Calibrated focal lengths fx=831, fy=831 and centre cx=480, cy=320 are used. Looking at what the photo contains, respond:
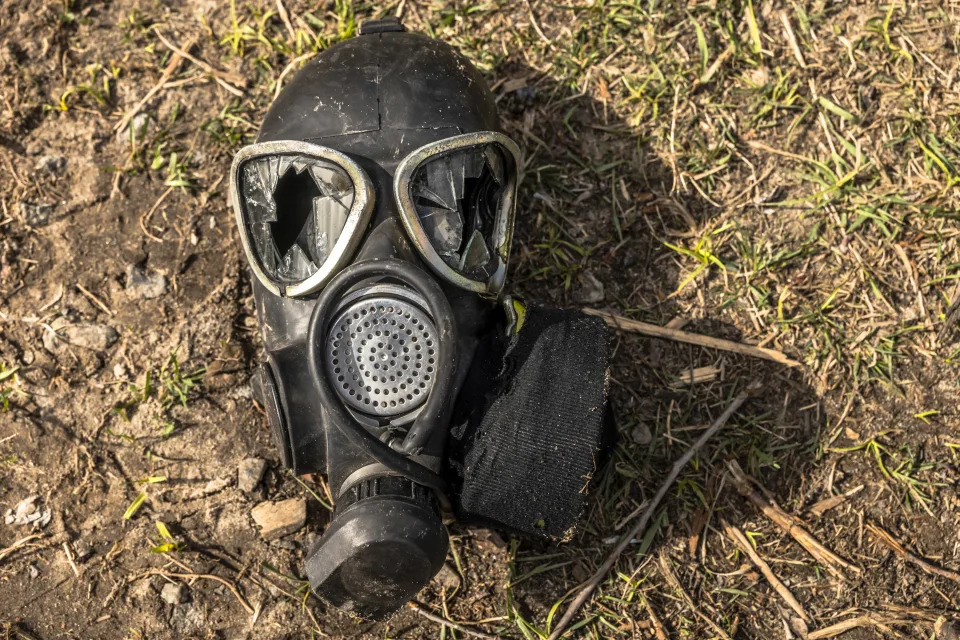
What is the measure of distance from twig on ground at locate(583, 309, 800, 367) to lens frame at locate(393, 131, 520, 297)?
1.78 ft

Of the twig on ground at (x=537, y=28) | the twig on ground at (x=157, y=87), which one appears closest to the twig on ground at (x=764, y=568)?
the twig on ground at (x=537, y=28)

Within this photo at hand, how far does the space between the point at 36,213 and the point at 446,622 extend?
7.21 ft

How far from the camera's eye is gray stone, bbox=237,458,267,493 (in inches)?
120

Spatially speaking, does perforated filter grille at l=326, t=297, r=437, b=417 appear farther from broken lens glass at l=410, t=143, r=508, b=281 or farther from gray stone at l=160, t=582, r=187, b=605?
gray stone at l=160, t=582, r=187, b=605

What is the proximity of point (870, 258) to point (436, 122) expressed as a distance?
1.77 metres

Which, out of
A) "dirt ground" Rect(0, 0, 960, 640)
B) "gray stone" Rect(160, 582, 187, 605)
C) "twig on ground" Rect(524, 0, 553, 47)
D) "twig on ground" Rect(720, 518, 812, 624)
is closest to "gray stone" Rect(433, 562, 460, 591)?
"dirt ground" Rect(0, 0, 960, 640)

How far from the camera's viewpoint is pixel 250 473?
3049 mm

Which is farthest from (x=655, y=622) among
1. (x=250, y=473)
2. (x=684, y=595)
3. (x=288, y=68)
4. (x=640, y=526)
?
(x=288, y=68)

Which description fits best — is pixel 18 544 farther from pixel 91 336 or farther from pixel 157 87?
pixel 157 87

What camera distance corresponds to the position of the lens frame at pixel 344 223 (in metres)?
2.59

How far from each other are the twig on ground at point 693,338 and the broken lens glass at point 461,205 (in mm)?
617

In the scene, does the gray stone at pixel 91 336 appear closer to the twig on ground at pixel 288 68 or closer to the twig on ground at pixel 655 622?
the twig on ground at pixel 288 68

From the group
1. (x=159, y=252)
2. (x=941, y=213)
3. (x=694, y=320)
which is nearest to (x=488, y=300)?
(x=694, y=320)

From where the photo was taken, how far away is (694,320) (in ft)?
10.5
